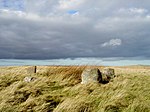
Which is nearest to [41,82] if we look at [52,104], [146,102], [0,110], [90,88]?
[90,88]

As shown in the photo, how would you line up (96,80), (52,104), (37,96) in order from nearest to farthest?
(52,104) → (37,96) → (96,80)

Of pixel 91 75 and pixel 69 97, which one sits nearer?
pixel 69 97

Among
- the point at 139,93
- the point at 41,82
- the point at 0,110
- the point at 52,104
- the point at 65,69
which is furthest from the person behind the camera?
the point at 65,69

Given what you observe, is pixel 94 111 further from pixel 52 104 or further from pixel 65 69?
pixel 65 69

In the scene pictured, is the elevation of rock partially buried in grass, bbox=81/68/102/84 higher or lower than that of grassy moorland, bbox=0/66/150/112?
higher

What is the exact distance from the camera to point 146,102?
8766 mm

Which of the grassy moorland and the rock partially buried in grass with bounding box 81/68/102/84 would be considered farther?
the rock partially buried in grass with bounding box 81/68/102/84

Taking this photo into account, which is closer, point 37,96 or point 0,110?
point 0,110

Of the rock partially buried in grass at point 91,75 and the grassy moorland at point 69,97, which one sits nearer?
the grassy moorland at point 69,97

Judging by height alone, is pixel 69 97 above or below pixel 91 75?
below

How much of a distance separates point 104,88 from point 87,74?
1.61 metres

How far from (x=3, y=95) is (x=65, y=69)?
555 cm

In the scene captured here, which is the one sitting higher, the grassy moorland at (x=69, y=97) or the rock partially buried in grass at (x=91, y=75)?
the rock partially buried in grass at (x=91, y=75)

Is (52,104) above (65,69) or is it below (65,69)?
below
